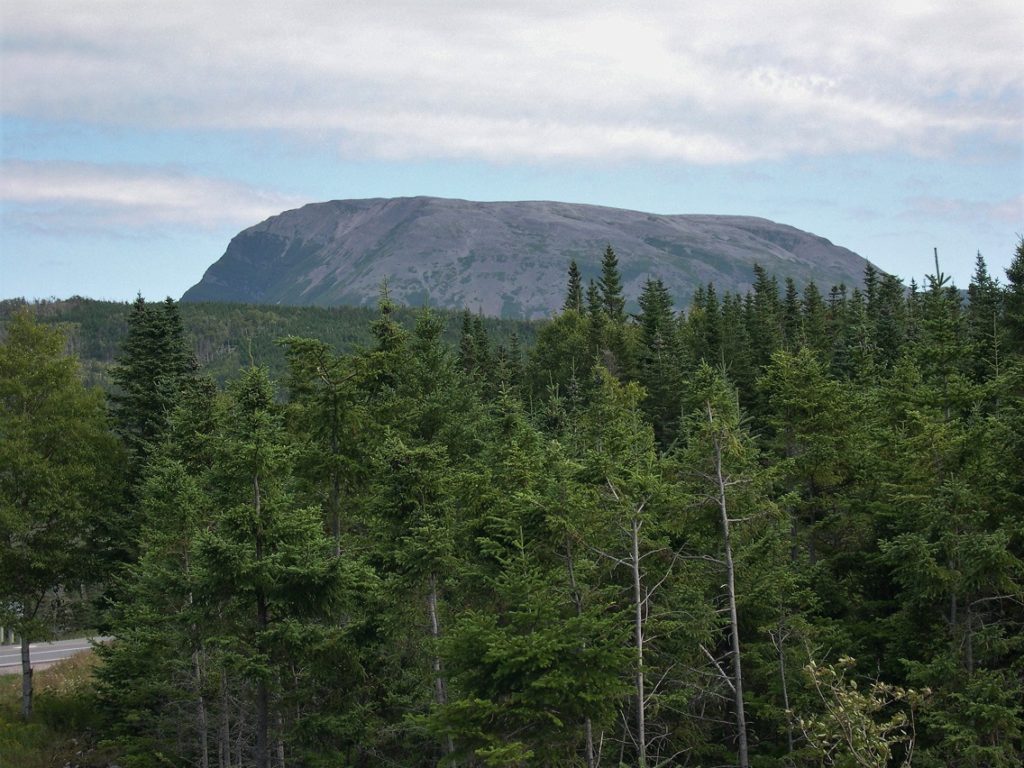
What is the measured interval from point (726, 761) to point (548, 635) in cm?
1059

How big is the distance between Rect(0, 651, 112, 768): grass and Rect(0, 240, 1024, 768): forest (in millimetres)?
790

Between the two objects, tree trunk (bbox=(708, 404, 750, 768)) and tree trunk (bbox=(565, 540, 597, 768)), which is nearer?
tree trunk (bbox=(565, 540, 597, 768))

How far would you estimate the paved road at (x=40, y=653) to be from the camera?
142 ft

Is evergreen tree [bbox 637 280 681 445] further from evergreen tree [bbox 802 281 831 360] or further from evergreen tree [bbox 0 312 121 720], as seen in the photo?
evergreen tree [bbox 0 312 121 720]

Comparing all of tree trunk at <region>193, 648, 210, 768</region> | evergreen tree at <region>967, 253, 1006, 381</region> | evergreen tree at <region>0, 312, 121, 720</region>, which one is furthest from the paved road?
evergreen tree at <region>967, 253, 1006, 381</region>

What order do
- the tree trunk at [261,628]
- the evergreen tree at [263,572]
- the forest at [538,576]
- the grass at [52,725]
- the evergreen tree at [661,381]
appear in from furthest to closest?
1. the evergreen tree at [661,381]
2. the grass at [52,725]
3. the tree trunk at [261,628]
4. the evergreen tree at [263,572]
5. the forest at [538,576]

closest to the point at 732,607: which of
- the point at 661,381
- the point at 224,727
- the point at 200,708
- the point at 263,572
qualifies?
the point at 263,572

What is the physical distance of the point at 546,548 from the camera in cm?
2048

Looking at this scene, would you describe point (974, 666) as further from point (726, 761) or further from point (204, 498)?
point (204, 498)

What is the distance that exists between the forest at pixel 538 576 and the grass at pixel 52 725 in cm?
79

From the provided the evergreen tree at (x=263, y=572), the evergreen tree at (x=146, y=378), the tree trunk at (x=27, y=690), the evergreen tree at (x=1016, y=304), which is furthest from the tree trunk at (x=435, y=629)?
the evergreen tree at (x=1016, y=304)

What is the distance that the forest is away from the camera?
1956cm

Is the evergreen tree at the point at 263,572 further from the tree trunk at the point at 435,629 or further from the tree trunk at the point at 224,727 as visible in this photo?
the tree trunk at the point at 224,727

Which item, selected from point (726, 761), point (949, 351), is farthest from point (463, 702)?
point (949, 351)
